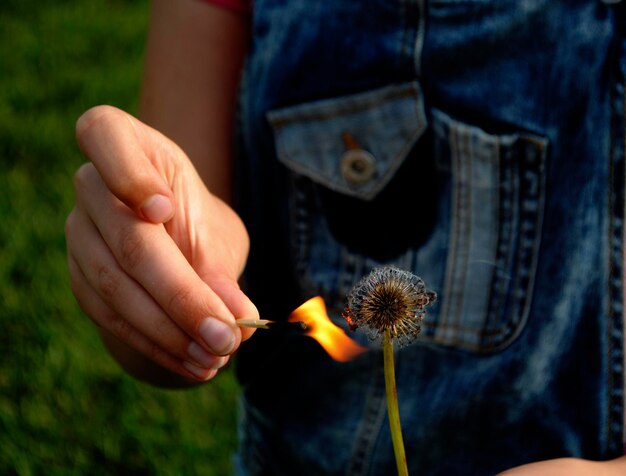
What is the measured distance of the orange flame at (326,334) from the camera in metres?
0.60

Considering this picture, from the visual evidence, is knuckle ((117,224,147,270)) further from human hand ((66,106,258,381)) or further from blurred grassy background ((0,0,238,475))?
blurred grassy background ((0,0,238,475))

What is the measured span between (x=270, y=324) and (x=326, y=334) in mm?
59

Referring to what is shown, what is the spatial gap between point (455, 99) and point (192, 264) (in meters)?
0.35

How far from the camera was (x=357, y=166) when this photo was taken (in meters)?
0.95

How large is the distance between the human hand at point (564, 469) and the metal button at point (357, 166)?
367 mm

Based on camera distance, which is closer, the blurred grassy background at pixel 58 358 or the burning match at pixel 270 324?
the burning match at pixel 270 324

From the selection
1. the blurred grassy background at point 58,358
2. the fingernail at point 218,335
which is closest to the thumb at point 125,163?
the fingernail at point 218,335

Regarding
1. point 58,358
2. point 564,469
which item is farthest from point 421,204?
point 58,358

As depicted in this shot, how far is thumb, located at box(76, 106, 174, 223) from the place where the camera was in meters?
0.67

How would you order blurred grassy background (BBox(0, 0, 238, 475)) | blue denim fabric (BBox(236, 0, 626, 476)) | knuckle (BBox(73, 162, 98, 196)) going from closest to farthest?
1. knuckle (BBox(73, 162, 98, 196))
2. blue denim fabric (BBox(236, 0, 626, 476))
3. blurred grassy background (BBox(0, 0, 238, 475))

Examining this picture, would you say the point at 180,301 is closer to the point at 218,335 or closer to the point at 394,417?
the point at 218,335

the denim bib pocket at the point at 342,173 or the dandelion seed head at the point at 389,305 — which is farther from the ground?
the dandelion seed head at the point at 389,305

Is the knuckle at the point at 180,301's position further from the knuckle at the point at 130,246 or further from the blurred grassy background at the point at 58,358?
the blurred grassy background at the point at 58,358

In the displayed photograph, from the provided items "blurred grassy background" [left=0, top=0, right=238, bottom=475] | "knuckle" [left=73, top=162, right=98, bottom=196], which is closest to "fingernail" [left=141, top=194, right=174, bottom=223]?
"knuckle" [left=73, top=162, right=98, bottom=196]
